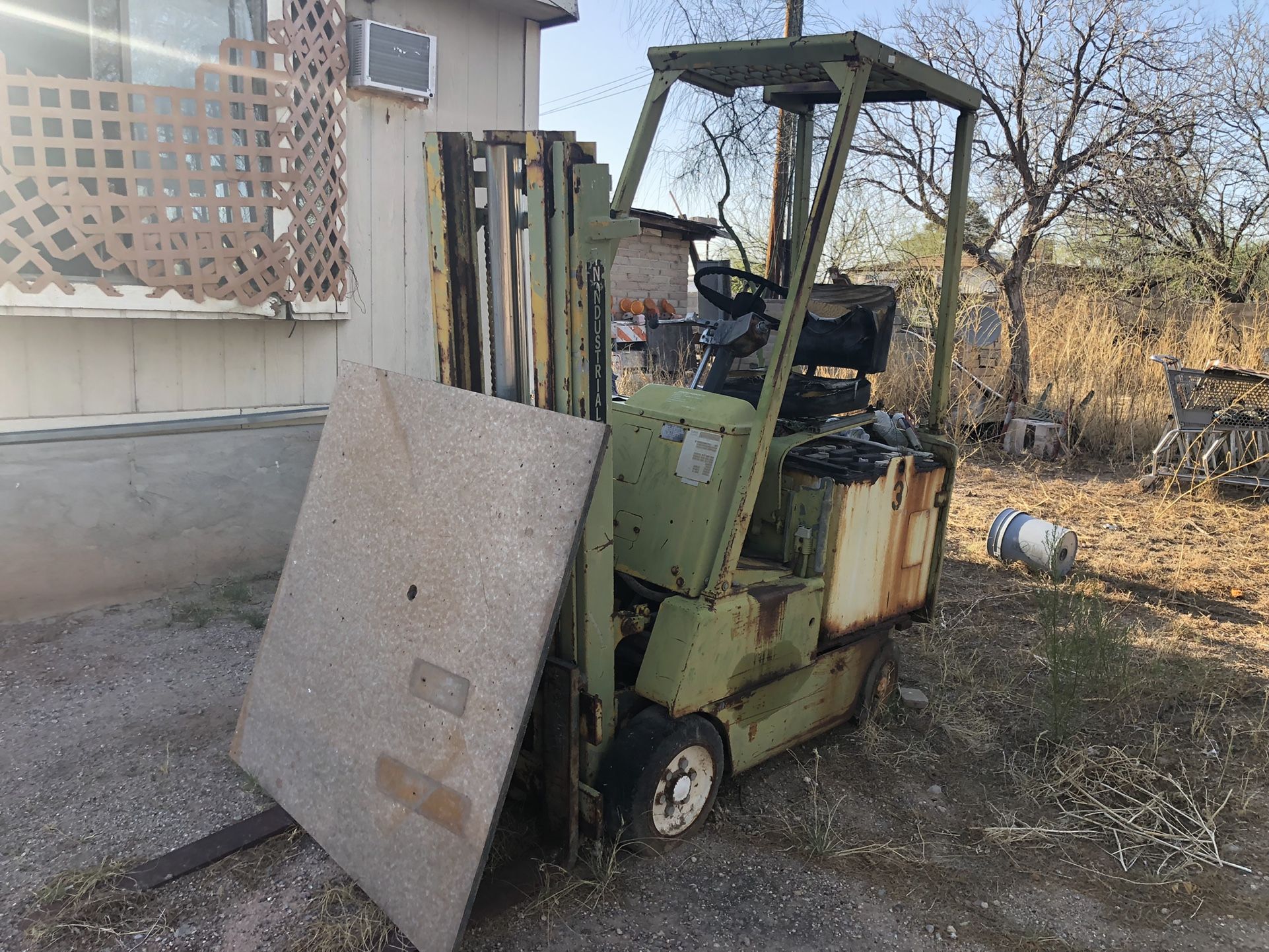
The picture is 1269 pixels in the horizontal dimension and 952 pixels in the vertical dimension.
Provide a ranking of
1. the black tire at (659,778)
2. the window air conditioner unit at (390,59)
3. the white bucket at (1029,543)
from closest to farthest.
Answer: the black tire at (659,778), the window air conditioner unit at (390,59), the white bucket at (1029,543)

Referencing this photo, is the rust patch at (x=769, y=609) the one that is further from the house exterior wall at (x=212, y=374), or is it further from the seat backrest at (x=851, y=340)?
the house exterior wall at (x=212, y=374)

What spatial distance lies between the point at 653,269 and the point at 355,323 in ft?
43.0

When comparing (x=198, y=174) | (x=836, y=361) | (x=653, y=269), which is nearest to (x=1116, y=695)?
(x=836, y=361)

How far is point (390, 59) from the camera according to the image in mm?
5297

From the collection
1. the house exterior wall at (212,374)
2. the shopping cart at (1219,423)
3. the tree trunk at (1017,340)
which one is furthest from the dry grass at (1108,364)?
the house exterior wall at (212,374)

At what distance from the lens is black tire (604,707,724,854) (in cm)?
282

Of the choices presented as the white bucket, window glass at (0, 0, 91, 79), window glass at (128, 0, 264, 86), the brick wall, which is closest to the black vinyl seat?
the white bucket

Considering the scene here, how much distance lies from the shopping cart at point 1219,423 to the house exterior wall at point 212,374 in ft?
20.7

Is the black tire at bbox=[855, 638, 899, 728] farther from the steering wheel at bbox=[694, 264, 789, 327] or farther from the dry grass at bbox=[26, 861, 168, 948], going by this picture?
the dry grass at bbox=[26, 861, 168, 948]

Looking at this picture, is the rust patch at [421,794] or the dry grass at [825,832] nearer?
the rust patch at [421,794]

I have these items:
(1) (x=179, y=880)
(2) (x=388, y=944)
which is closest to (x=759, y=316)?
(2) (x=388, y=944)

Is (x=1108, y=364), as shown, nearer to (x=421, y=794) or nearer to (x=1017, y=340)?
(x=1017, y=340)

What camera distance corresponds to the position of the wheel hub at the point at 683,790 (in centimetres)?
291

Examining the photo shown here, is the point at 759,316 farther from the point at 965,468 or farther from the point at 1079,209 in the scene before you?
the point at 1079,209
